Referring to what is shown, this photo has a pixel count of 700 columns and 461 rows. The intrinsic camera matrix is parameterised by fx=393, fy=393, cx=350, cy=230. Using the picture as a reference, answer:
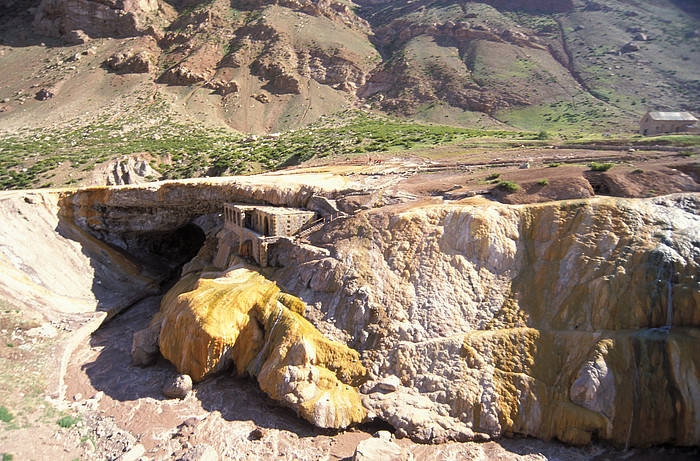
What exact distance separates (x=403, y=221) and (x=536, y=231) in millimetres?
7046

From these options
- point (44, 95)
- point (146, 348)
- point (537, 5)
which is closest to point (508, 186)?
point (146, 348)

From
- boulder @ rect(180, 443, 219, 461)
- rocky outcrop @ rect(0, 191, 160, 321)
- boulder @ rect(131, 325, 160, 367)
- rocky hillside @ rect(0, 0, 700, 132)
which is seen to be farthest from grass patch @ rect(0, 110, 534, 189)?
boulder @ rect(180, 443, 219, 461)

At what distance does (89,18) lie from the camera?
8525 centimetres

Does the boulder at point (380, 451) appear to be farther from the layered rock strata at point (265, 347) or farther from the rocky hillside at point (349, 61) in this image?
the rocky hillside at point (349, 61)

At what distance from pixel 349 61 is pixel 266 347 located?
84.4 meters

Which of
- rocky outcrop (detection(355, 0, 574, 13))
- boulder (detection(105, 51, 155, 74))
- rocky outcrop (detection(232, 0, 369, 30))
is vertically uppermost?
rocky outcrop (detection(355, 0, 574, 13))

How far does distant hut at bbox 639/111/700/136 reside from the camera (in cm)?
4250

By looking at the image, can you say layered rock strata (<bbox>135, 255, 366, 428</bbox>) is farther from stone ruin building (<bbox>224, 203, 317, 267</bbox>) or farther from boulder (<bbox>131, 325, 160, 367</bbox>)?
stone ruin building (<bbox>224, 203, 317, 267</bbox>)

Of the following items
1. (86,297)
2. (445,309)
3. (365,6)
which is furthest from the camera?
(365,6)

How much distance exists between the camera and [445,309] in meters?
20.2

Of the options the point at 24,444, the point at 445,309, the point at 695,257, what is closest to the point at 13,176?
the point at 24,444

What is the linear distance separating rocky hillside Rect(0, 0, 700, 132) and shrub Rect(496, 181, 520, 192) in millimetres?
49703

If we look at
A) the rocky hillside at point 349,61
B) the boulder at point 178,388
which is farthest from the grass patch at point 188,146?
the boulder at point 178,388

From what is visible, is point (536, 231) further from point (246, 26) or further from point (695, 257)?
point (246, 26)
